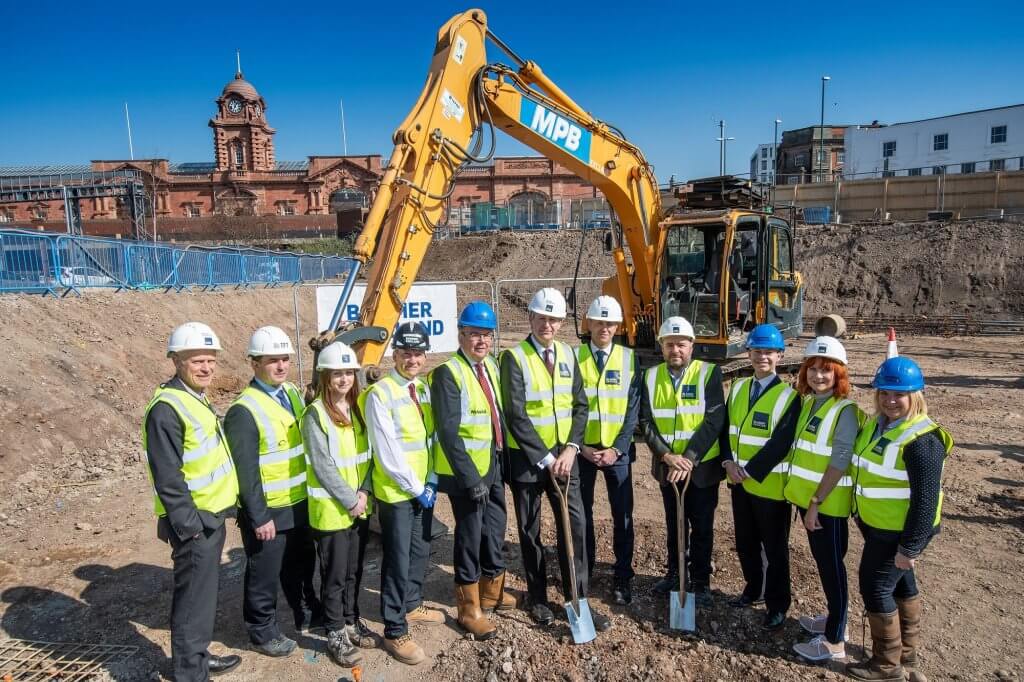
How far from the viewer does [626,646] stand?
13.1 ft

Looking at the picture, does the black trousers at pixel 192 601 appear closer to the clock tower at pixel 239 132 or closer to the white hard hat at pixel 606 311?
the white hard hat at pixel 606 311

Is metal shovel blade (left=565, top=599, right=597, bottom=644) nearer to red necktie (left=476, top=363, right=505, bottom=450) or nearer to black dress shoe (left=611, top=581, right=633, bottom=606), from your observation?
black dress shoe (left=611, top=581, right=633, bottom=606)

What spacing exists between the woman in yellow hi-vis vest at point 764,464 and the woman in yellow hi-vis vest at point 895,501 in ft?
1.51

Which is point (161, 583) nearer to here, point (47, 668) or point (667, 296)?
point (47, 668)

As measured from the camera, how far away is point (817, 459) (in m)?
3.72

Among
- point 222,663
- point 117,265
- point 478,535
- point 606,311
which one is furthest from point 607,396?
point 117,265

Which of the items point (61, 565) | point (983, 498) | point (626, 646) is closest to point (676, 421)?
point (626, 646)

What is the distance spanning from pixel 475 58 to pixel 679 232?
14.5 feet

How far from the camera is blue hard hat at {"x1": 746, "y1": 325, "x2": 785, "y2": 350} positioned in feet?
13.4

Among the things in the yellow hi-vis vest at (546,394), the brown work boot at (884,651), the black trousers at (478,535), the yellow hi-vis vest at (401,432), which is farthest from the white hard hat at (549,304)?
the brown work boot at (884,651)

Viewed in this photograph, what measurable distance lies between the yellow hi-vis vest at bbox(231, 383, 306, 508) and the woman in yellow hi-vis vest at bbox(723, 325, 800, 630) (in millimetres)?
2795

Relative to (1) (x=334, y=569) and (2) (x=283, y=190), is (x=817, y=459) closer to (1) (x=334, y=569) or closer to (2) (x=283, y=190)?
(1) (x=334, y=569)

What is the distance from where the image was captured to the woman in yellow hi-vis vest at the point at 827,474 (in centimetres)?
364

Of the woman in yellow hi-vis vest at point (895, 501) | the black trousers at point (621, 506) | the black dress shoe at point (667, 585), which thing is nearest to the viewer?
the woman in yellow hi-vis vest at point (895, 501)
